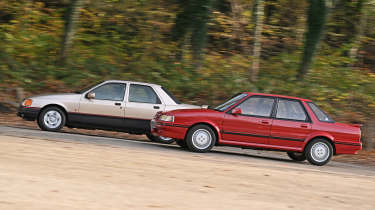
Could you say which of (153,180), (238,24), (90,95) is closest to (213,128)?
(90,95)

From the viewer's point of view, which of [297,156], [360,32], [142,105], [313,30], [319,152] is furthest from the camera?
[360,32]

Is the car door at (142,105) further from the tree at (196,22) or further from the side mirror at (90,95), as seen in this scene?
the tree at (196,22)

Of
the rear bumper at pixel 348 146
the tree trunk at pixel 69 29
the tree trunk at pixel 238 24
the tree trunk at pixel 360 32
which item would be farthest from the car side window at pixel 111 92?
the tree trunk at pixel 360 32

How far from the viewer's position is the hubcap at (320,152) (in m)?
12.4

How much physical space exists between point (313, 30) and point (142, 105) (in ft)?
30.5

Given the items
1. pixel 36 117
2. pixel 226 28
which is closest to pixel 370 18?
pixel 226 28

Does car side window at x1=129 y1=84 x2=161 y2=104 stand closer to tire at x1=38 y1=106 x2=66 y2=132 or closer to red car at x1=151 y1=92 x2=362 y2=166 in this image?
red car at x1=151 y1=92 x2=362 y2=166

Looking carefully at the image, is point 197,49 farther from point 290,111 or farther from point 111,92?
point 290,111

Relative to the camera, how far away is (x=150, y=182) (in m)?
7.64

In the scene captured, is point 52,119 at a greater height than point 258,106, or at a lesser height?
lesser

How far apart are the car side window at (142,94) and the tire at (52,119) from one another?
1817 millimetres

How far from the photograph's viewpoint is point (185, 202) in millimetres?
6664

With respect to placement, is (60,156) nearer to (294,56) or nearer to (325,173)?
(325,173)

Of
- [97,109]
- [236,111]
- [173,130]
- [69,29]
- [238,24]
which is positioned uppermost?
[238,24]
